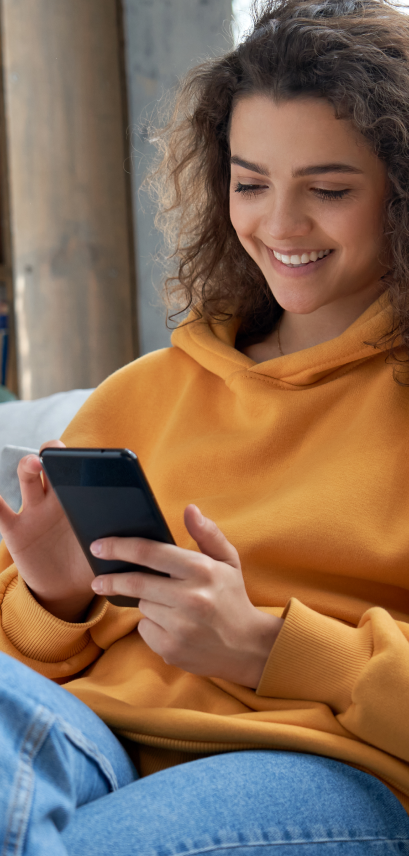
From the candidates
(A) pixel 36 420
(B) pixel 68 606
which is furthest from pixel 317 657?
(A) pixel 36 420

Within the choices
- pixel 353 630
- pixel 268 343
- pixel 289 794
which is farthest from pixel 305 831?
pixel 268 343

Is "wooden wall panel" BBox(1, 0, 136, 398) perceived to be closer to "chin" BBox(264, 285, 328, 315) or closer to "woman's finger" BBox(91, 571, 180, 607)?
"chin" BBox(264, 285, 328, 315)

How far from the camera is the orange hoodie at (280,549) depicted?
2.62ft

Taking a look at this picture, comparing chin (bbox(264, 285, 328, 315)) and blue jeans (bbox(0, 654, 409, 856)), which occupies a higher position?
chin (bbox(264, 285, 328, 315))

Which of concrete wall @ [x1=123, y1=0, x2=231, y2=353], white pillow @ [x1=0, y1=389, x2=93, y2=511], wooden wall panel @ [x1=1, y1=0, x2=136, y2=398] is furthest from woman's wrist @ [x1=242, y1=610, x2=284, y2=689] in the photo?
wooden wall panel @ [x1=1, y1=0, x2=136, y2=398]

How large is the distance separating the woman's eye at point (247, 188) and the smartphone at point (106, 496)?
432 mm

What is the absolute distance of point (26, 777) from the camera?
61cm

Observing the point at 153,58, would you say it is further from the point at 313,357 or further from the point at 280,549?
the point at 280,549

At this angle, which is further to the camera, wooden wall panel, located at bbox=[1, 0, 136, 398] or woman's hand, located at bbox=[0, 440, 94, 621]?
wooden wall panel, located at bbox=[1, 0, 136, 398]

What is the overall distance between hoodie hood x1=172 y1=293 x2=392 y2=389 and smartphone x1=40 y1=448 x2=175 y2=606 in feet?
1.10

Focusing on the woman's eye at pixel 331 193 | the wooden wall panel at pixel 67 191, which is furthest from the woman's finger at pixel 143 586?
the wooden wall panel at pixel 67 191

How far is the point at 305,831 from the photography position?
70 centimetres

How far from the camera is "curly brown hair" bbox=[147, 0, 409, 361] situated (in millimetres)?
916

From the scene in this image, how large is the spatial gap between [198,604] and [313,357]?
373mm
